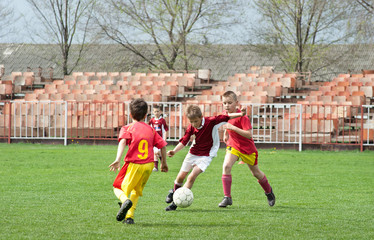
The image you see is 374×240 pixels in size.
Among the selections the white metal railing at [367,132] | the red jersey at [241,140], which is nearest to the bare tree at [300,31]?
the white metal railing at [367,132]

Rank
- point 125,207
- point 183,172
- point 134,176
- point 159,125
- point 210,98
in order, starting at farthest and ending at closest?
point 210,98 → point 159,125 → point 183,172 → point 134,176 → point 125,207

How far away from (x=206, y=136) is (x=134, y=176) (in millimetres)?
1394

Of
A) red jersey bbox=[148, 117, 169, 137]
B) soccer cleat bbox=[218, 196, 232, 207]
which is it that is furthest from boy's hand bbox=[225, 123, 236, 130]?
red jersey bbox=[148, 117, 169, 137]

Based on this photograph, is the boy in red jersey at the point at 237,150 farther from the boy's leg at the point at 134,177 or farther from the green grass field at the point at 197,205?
the boy's leg at the point at 134,177

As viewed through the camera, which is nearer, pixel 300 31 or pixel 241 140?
pixel 241 140

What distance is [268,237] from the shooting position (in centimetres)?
519

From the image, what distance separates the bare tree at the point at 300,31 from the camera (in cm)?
2988

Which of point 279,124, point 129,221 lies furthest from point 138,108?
point 279,124

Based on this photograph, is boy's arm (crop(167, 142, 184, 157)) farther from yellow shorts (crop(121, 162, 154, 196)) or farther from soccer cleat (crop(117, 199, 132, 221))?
soccer cleat (crop(117, 199, 132, 221))

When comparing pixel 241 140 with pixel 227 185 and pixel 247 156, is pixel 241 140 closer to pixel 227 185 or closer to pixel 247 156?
pixel 247 156

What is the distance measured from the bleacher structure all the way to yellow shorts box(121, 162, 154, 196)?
1244 centimetres

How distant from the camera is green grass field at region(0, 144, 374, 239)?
5.40 m

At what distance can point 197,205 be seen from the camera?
725 centimetres

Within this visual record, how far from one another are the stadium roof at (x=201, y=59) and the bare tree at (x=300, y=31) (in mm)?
971
